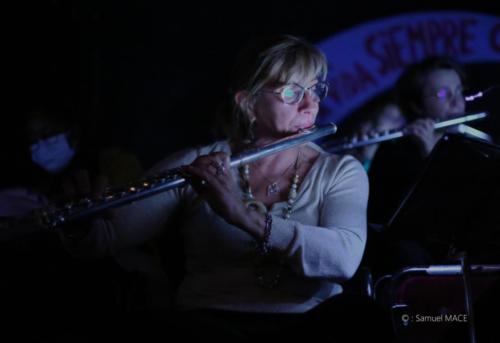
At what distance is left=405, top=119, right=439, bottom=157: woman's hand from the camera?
2600 millimetres

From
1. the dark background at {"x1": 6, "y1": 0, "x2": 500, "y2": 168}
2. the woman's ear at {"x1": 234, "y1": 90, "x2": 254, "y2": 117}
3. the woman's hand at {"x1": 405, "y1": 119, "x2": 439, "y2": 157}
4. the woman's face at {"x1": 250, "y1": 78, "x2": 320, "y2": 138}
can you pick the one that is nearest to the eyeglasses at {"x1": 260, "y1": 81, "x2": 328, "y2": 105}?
the woman's face at {"x1": 250, "y1": 78, "x2": 320, "y2": 138}

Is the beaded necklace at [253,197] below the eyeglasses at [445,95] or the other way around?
below

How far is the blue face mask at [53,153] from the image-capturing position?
248 centimetres

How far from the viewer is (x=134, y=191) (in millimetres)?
1733

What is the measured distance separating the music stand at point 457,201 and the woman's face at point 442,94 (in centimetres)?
113

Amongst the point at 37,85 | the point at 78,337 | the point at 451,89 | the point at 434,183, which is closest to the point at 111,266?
the point at 78,337

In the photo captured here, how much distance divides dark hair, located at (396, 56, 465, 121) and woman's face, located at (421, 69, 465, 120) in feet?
0.06

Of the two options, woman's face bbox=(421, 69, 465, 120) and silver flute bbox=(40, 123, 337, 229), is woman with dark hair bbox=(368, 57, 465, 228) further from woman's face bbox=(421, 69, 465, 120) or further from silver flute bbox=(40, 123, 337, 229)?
silver flute bbox=(40, 123, 337, 229)

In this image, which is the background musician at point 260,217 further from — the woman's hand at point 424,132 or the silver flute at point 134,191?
the woman's hand at point 424,132

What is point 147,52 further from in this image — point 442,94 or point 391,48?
point 442,94

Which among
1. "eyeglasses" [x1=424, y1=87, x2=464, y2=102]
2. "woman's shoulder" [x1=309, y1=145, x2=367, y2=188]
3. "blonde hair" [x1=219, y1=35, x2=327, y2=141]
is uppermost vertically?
"blonde hair" [x1=219, y1=35, x2=327, y2=141]

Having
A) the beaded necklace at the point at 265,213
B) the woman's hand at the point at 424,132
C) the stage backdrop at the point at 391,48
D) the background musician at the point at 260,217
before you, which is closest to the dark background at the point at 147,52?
the stage backdrop at the point at 391,48

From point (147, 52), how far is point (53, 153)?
3.68ft

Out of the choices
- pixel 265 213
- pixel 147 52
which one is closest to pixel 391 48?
pixel 147 52
